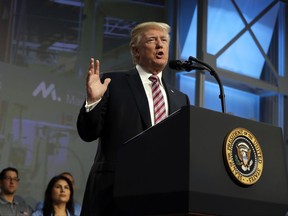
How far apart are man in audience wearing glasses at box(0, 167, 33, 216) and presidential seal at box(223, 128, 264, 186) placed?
136 inches

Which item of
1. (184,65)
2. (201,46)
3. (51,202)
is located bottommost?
(51,202)

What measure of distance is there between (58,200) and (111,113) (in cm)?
287

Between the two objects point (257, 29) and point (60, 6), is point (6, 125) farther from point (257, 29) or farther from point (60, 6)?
point (257, 29)

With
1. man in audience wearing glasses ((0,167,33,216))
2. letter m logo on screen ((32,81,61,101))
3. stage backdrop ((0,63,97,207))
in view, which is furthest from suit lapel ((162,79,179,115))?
letter m logo on screen ((32,81,61,101))

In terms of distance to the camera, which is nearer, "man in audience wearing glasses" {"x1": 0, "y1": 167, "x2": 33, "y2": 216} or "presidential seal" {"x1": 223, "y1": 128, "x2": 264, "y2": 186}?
"presidential seal" {"x1": 223, "y1": 128, "x2": 264, "y2": 186}

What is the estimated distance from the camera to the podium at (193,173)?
151 cm

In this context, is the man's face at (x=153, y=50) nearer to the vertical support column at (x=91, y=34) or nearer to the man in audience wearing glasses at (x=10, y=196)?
the man in audience wearing glasses at (x=10, y=196)

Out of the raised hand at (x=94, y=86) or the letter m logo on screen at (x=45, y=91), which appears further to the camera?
the letter m logo on screen at (x=45, y=91)

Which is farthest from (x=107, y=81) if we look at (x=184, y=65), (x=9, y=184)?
(x=9, y=184)

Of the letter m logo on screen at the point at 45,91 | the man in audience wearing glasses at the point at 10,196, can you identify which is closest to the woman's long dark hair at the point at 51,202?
the man in audience wearing glasses at the point at 10,196

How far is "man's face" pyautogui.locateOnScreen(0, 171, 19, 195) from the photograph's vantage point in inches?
192

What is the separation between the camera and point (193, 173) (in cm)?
150

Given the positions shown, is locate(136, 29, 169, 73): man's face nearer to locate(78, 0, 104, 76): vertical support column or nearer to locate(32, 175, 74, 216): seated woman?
locate(32, 175, 74, 216): seated woman

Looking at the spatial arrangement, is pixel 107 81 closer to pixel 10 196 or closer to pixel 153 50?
pixel 153 50
